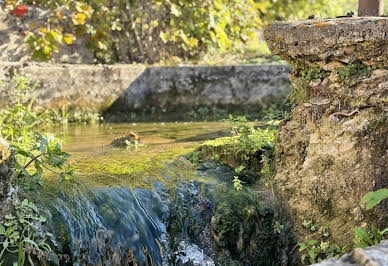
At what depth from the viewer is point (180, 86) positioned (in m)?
7.72

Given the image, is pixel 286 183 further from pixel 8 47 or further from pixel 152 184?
pixel 8 47

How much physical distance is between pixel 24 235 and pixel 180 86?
15.8ft

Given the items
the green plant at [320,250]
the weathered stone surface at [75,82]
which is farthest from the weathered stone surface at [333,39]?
the weathered stone surface at [75,82]

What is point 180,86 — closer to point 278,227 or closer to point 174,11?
point 174,11

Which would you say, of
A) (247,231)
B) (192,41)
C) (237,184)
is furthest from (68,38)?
(247,231)

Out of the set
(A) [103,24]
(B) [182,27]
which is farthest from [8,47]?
(B) [182,27]

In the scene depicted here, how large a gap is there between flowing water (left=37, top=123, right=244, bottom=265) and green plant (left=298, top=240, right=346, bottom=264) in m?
0.63

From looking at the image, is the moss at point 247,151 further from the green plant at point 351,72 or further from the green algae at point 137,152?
the green plant at point 351,72

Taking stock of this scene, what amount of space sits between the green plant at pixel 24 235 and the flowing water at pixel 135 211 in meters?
0.13

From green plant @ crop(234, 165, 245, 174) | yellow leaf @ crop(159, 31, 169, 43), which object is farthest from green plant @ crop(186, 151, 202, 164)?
yellow leaf @ crop(159, 31, 169, 43)

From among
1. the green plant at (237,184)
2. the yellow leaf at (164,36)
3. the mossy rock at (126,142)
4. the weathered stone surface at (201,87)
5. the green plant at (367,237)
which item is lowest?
the green plant at (367,237)

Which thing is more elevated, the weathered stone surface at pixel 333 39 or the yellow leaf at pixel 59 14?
the yellow leaf at pixel 59 14

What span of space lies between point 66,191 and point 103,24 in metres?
5.44

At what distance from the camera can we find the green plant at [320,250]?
359 centimetres
